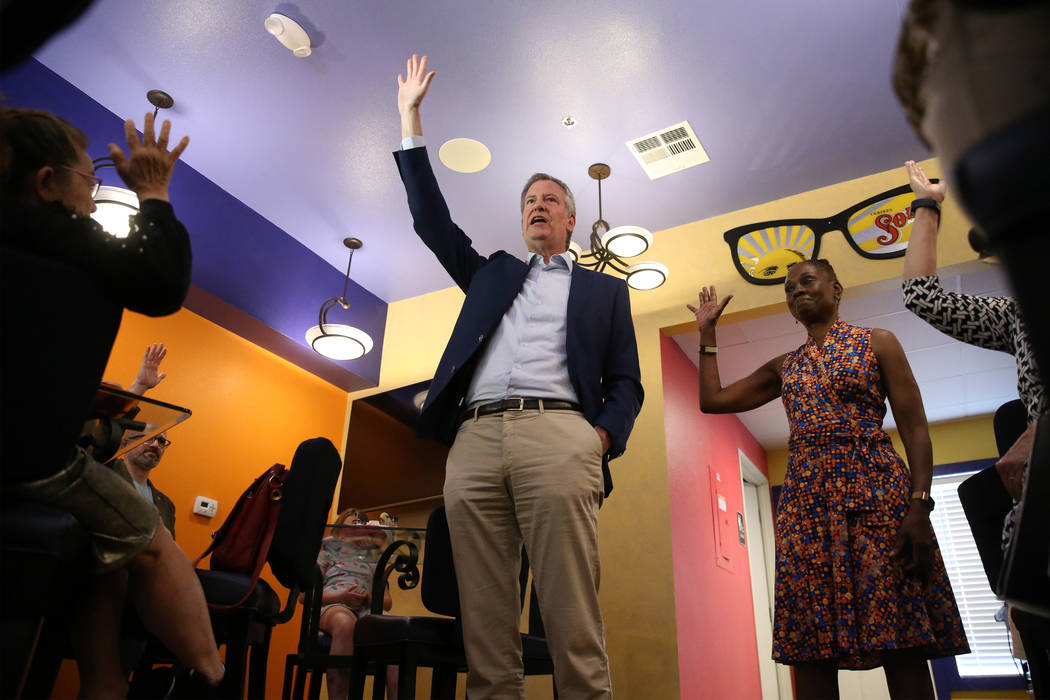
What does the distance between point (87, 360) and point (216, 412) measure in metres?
3.59

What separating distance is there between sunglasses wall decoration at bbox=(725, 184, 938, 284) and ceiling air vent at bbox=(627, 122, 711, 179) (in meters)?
0.54

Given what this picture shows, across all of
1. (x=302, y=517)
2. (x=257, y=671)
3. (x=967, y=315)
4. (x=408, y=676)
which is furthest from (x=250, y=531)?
(x=967, y=315)

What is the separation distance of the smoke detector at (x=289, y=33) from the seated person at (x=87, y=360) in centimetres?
220

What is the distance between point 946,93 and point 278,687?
15.3 ft

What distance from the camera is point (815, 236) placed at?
412 cm

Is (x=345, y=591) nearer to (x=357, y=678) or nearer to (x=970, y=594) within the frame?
(x=357, y=678)

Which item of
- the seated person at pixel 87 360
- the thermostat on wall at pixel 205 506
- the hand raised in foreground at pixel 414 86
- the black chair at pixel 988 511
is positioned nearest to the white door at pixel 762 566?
the thermostat on wall at pixel 205 506

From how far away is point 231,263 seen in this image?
173 inches

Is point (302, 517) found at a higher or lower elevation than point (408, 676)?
higher

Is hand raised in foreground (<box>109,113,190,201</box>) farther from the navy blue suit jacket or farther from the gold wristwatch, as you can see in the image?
the gold wristwatch

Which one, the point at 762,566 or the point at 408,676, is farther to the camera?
the point at 762,566

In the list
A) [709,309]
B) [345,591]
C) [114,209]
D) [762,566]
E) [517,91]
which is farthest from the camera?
[762,566]

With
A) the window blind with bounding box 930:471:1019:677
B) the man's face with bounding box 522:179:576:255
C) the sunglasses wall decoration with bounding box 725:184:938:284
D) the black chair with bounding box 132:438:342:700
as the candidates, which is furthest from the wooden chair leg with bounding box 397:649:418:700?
the window blind with bounding box 930:471:1019:677

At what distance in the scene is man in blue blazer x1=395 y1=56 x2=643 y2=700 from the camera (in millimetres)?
1670
